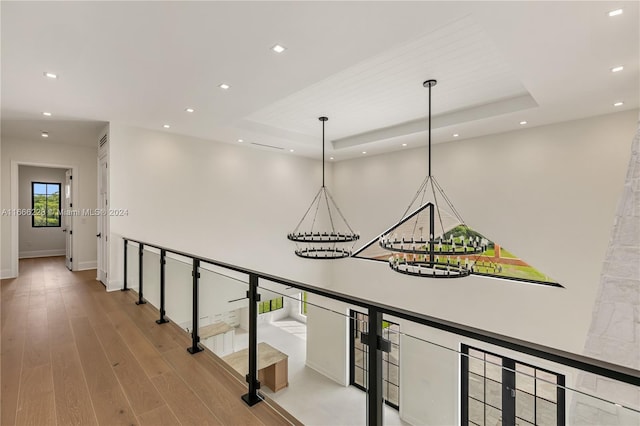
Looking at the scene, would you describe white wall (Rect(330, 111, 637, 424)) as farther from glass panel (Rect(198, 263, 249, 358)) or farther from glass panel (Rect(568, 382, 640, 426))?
glass panel (Rect(198, 263, 249, 358))

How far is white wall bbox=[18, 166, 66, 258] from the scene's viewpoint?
929 cm

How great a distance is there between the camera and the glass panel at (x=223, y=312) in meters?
2.57

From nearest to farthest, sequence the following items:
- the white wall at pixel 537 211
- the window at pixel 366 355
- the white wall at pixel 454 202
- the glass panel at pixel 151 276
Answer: the window at pixel 366 355
the glass panel at pixel 151 276
the white wall at pixel 537 211
the white wall at pixel 454 202

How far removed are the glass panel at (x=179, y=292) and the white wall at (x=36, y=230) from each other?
29.0ft

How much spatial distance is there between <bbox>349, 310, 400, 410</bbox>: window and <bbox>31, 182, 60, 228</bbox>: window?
38.7 ft

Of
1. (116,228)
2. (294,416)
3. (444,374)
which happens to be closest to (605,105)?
(444,374)

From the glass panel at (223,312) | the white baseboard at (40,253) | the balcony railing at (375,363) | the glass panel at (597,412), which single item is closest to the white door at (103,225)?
the balcony railing at (375,363)

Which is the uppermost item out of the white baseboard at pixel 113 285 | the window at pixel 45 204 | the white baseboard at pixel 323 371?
the window at pixel 45 204

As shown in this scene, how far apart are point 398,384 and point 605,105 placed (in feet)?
15.8

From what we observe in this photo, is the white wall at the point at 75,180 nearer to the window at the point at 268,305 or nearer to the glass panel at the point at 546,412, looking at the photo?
the window at the point at 268,305

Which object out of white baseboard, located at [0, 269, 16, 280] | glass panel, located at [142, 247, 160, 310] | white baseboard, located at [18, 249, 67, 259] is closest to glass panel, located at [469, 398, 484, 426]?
glass panel, located at [142, 247, 160, 310]

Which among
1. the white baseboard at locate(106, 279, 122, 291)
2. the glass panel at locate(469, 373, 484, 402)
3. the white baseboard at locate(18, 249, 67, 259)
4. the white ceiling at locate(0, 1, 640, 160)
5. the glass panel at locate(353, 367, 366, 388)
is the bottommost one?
the white baseboard at locate(18, 249, 67, 259)

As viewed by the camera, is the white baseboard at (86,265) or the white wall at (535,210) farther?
the white baseboard at (86,265)

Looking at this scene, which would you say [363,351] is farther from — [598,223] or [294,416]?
[598,223]
